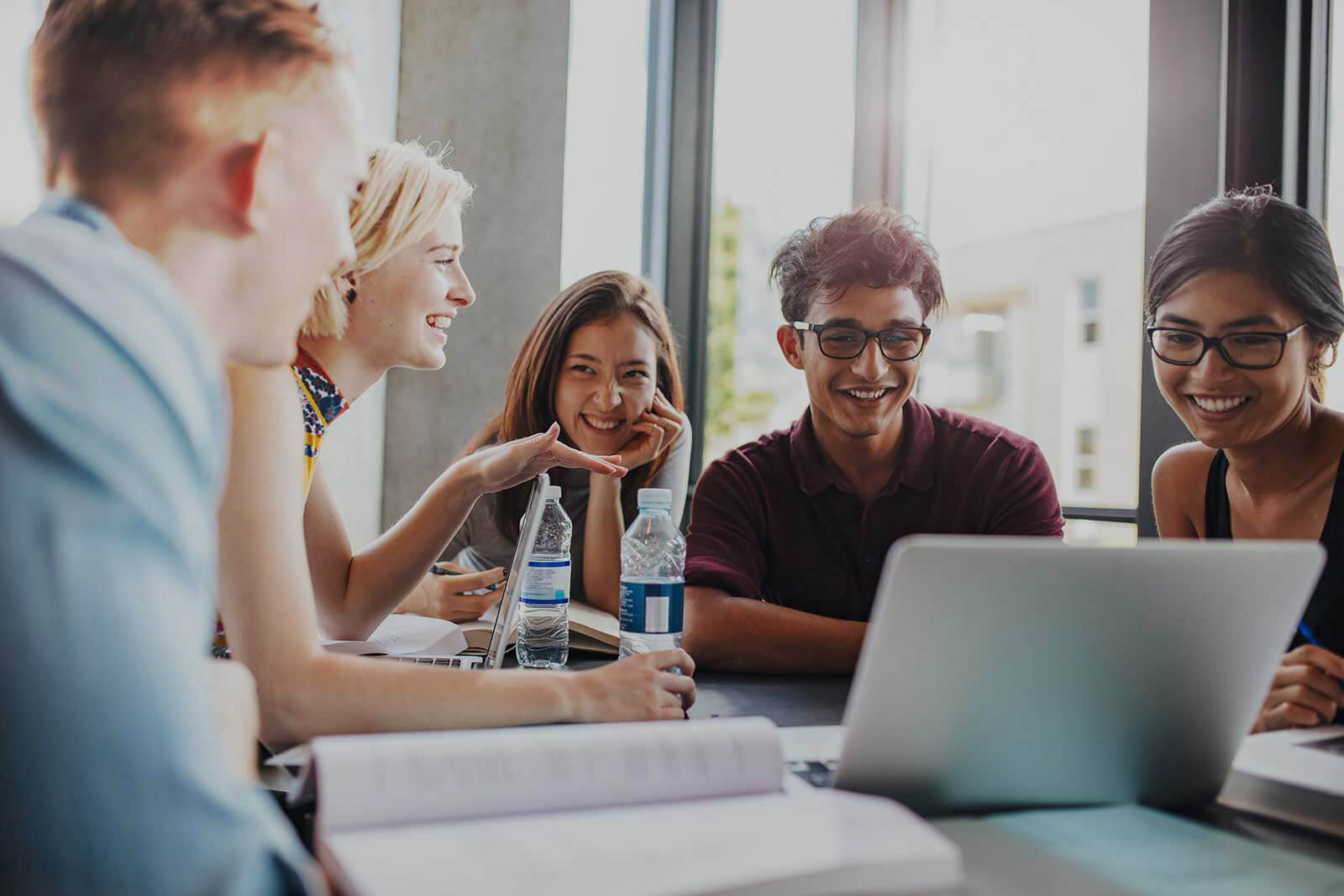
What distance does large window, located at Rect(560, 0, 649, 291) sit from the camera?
3457 millimetres

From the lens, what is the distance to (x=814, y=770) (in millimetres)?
707

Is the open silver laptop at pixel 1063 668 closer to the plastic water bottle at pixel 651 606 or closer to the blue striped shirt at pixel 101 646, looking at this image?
the blue striped shirt at pixel 101 646

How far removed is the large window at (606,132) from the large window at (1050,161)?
1.13 meters

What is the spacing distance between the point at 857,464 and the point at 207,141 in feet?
4.37

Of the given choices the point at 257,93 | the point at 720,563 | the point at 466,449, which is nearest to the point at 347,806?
the point at 257,93

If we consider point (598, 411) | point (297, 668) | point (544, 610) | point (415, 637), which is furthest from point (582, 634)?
point (598, 411)

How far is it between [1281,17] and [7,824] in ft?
6.67

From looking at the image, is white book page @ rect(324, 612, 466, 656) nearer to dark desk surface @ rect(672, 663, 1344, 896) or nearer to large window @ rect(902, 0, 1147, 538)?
dark desk surface @ rect(672, 663, 1344, 896)

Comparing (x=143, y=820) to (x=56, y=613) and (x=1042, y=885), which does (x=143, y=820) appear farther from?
(x=1042, y=885)

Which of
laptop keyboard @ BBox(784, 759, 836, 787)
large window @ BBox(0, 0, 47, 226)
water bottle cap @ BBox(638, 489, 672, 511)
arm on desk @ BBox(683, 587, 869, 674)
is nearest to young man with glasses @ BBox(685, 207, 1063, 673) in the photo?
arm on desk @ BBox(683, 587, 869, 674)

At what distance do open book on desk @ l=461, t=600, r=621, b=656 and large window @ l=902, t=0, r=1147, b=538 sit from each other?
856mm

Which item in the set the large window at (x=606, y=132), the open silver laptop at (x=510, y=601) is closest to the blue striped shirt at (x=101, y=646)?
the open silver laptop at (x=510, y=601)

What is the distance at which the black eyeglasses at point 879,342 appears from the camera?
65.0 inches

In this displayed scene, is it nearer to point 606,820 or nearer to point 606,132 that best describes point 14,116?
point 606,132
